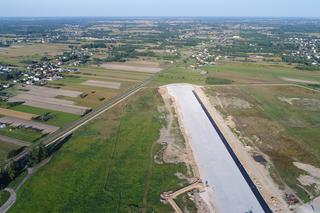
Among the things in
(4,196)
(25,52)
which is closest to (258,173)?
(4,196)

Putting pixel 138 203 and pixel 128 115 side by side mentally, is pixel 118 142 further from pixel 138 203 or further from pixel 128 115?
pixel 138 203

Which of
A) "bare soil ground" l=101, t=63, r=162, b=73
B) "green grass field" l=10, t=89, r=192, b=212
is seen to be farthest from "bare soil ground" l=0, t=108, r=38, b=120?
"bare soil ground" l=101, t=63, r=162, b=73

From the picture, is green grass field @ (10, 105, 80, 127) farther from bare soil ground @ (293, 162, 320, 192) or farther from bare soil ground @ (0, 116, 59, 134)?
bare soil ground @ (293, 162, 320, 192)

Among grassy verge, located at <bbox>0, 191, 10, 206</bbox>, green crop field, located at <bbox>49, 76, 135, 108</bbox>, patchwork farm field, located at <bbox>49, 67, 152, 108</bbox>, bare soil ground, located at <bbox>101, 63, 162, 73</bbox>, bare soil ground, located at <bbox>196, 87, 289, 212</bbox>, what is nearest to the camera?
bare soil ground, located at <bbox>196, 87, 289, 212</bbox>

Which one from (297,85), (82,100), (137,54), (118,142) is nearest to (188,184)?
(118,142)

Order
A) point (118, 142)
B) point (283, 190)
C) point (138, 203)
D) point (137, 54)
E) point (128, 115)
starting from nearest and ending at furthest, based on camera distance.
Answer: point (138, 203)
point (283, 190)
point (118, 142)
point (128, 115)
point (137, 54)

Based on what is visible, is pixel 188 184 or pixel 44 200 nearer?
pixel 44 200

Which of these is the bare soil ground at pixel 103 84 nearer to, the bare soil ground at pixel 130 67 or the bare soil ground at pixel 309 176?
the bare soil ground at pixel 130 67
